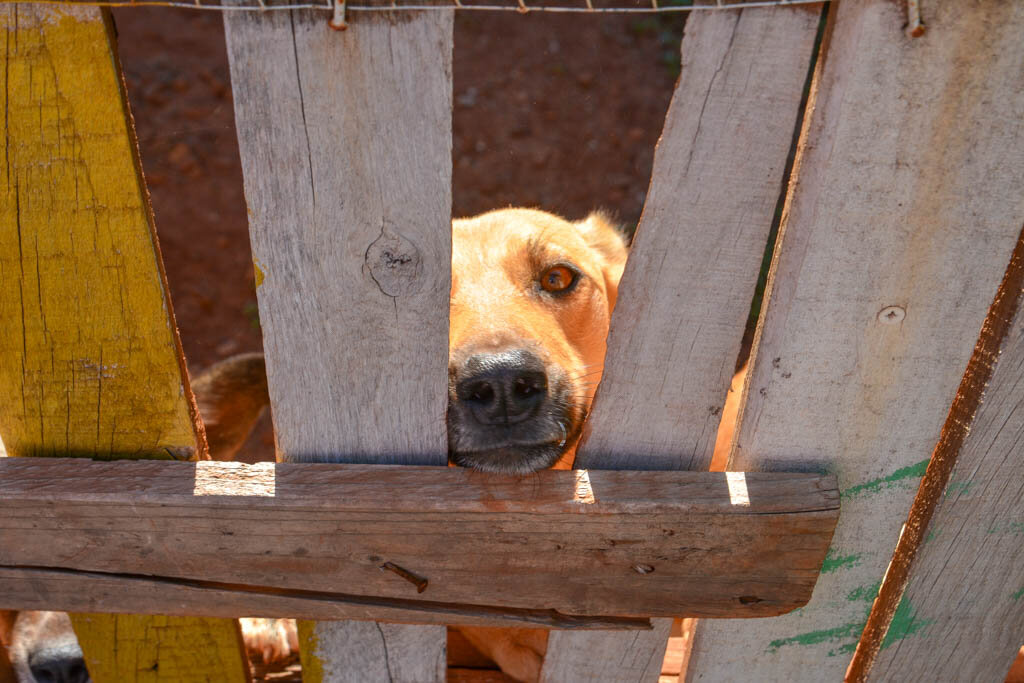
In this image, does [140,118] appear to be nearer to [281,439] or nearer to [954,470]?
[281,439]

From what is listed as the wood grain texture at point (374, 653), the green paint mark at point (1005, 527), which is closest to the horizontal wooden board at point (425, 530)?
the wood grain texture at point (374, 653)

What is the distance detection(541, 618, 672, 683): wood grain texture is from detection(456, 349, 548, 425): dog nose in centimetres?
58

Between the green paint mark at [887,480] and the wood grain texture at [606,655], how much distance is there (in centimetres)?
56

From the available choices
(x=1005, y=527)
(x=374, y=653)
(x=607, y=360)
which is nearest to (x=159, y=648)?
(x=374, y=653)

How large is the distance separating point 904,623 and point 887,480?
1.64ft

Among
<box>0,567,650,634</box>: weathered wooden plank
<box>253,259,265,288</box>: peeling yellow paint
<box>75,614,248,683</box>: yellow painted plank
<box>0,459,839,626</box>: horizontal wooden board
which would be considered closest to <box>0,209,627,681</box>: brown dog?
<box>0,459,839,626</box>: horizontal wooden board

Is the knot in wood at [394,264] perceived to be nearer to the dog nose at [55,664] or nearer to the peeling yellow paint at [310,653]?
the peeling yellow paint at [310,653]

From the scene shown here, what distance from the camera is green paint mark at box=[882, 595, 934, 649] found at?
6.69ft

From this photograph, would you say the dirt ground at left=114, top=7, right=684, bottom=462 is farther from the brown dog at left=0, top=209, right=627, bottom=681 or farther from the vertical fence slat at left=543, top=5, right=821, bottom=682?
the vertical fence slat at left=543, top=5, right=821, bottom=682

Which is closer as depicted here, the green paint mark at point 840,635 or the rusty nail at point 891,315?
the rusty nail at point 891,315

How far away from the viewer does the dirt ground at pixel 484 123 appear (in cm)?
651

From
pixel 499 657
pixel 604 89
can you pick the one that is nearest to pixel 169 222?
pixel 604 89

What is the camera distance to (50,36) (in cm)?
146

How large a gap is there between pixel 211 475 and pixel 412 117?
35.8 inches
